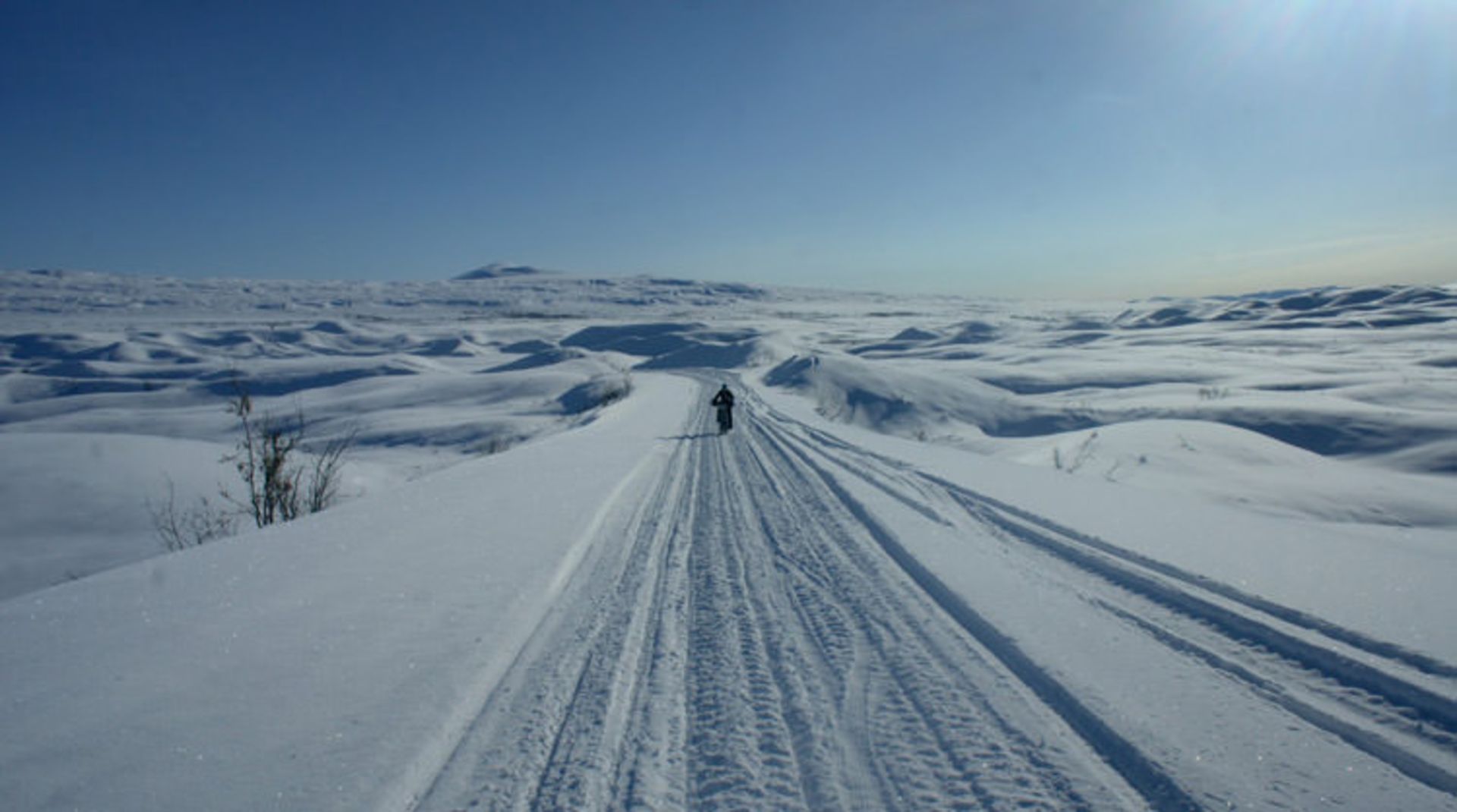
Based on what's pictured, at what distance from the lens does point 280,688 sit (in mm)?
3574

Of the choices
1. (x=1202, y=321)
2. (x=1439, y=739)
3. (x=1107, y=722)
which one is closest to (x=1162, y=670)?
(x=1107, y=722)

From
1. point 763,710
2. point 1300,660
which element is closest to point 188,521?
point 763,710

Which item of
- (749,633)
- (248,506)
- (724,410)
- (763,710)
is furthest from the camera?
(724,410)

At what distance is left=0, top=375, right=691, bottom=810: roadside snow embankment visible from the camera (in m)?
2.82

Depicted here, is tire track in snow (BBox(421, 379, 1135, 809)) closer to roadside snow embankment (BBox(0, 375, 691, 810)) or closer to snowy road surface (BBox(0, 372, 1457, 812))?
snowy road surface (BBox(0, 372, 1457, 812))

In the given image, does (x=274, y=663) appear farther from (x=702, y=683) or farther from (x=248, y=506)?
(x=248, y=506)

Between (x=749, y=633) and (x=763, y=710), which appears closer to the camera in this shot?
(x=763, y=710)

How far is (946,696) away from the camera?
139 inches

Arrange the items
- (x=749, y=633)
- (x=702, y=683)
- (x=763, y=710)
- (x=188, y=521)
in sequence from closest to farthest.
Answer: (x=763, y=710) → (x=702, y=683) → (x=749, y=633) → (x=188, y=521)

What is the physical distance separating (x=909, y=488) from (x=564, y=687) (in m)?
5.85

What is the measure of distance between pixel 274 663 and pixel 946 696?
12.1ft

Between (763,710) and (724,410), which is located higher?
(763,710)

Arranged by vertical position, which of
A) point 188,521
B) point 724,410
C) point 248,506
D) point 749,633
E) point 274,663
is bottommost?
point 188,521

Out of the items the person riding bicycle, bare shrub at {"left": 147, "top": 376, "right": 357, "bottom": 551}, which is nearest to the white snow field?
bare shrub at {"left": 147, "top": 376, "right": 357, "bottom": 551}
